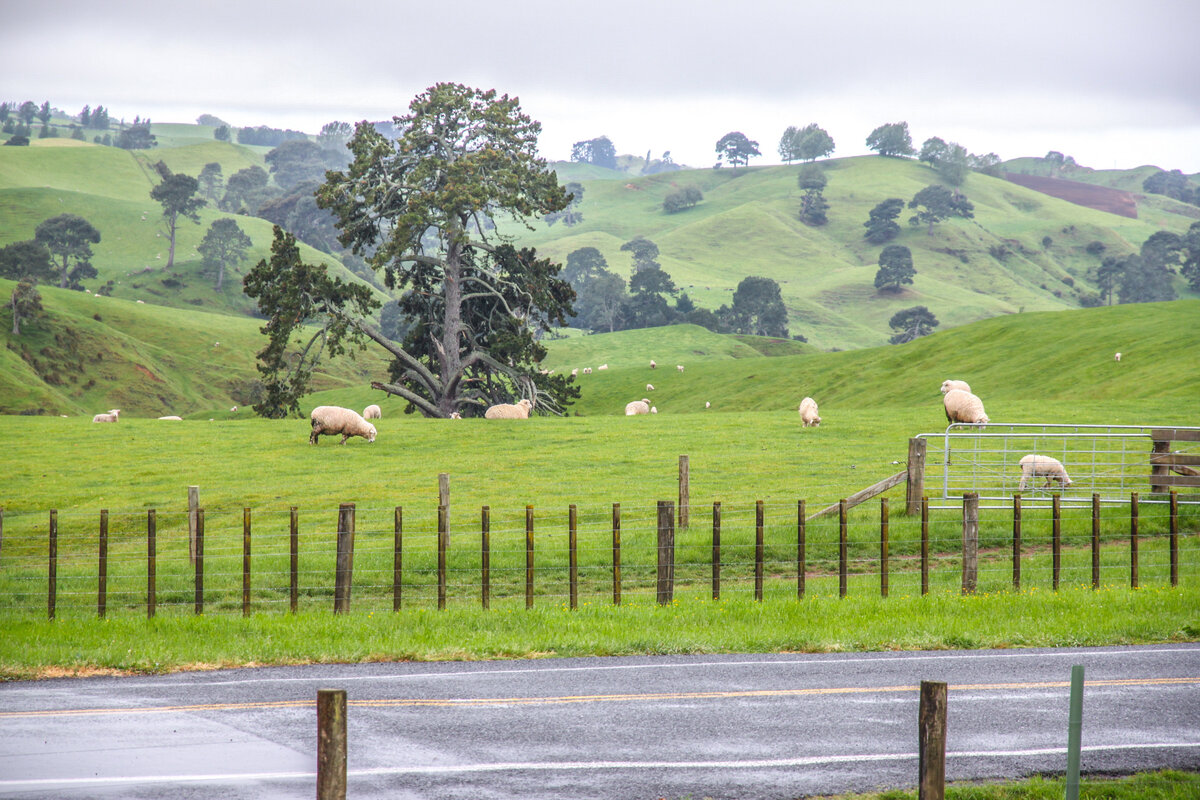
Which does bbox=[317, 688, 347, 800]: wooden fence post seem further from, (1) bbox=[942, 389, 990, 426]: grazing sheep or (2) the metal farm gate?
(1) bbox=[942, 389, 990, 426]: grazing sheep

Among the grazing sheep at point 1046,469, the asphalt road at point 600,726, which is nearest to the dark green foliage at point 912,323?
the grazing sheep at point 1046,469

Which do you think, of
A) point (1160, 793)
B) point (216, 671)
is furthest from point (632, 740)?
point (216, 671)

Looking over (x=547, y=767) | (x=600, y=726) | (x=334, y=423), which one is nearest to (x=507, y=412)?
(x=334, y=423)

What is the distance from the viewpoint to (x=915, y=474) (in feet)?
70.9

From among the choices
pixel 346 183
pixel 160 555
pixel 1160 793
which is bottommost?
pixel 160 555

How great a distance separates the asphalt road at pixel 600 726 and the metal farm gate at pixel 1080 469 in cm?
889

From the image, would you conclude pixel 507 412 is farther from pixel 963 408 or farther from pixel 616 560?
pixel 616 560

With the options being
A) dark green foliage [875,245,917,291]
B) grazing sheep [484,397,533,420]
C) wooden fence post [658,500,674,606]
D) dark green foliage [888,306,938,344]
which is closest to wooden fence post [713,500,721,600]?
wooden fence post [658,500,674,606]

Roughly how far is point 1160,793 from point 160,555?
2037cm

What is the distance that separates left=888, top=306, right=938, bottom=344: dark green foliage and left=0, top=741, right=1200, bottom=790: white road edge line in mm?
146513

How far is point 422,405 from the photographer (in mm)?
56312

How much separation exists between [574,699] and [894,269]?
171 m

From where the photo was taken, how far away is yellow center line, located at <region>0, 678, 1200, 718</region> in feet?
33.9

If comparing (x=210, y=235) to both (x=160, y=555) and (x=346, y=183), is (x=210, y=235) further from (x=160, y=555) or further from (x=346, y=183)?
(x=160, y=555)
